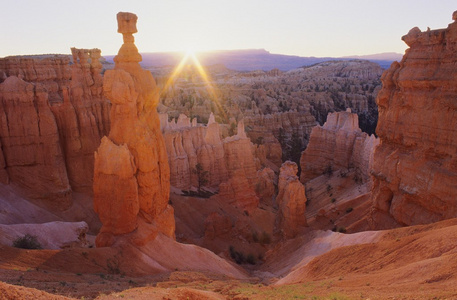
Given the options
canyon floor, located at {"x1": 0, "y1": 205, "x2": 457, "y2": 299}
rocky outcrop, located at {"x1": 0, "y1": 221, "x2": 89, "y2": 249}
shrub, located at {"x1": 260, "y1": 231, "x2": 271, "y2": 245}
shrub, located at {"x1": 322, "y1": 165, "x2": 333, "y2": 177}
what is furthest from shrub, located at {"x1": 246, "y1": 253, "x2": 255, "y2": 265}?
shrub, located at {"x1": 322, "y1": 165, "x2": 333, "y2": 177}

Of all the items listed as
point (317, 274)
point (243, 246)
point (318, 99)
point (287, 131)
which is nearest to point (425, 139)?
point (317, 274)

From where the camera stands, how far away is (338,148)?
109 feet

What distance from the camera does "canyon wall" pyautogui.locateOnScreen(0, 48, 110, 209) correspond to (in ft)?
64.5

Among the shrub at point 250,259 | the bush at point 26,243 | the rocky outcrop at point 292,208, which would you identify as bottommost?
the shrub at point 250,259

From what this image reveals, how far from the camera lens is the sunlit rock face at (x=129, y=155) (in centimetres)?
1309

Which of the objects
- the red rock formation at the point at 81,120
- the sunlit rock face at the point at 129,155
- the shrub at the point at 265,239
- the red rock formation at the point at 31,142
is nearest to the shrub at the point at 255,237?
the shrub at the point at 265,239

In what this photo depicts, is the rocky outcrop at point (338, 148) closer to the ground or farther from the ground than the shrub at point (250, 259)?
farther from the ground

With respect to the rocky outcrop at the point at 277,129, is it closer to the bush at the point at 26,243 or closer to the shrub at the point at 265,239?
the shrub at the point at 265,239

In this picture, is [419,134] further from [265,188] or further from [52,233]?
[265,188]

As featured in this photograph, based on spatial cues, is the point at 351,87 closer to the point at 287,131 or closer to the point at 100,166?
the point at 287,131

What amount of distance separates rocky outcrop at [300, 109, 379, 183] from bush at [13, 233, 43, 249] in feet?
72.7

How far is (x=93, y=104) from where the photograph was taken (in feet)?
74.5

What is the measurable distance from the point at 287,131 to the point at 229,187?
29.0m

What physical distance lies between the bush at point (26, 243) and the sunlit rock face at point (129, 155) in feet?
6.74
